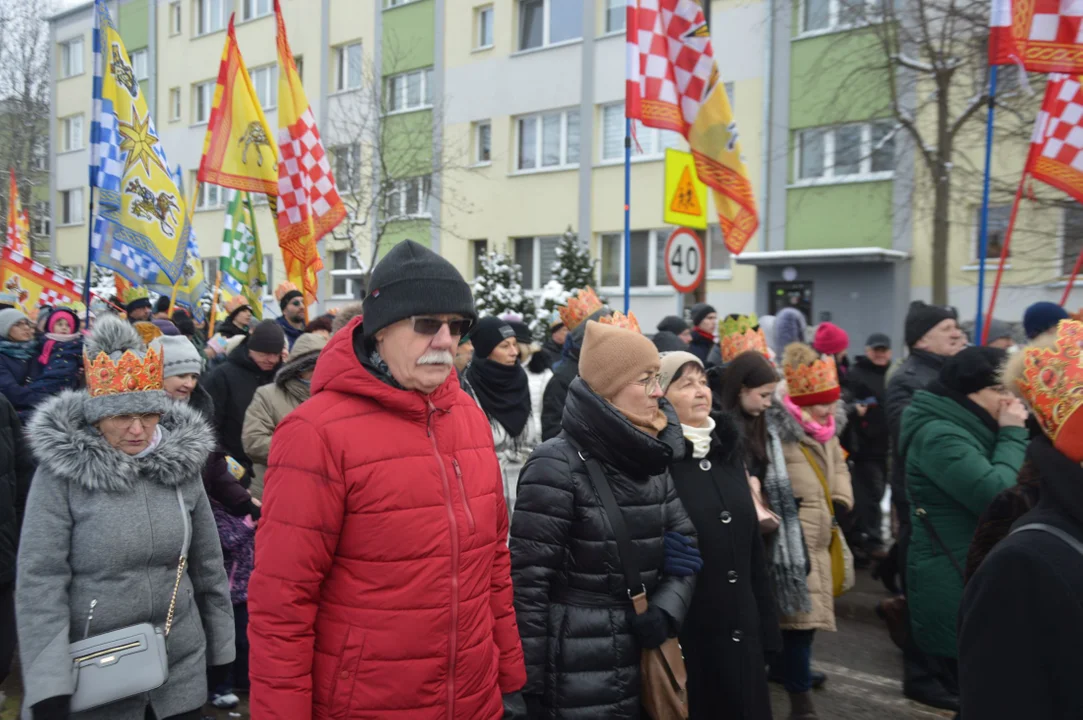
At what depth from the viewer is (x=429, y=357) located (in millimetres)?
2479

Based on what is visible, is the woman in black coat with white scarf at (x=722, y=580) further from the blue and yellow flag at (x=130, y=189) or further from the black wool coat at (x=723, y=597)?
the blue and yellow flag at (x=130, y=189)

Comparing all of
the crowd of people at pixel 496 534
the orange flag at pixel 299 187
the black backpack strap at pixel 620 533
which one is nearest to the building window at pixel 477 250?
the orange flag at pixel 299 187

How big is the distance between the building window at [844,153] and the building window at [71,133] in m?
32.8

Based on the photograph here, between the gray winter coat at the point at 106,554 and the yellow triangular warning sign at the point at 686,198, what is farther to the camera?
the yellow triangular warning sign at the point at 686,198

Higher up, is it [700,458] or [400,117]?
[400,117]

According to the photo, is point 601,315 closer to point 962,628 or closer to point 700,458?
point 700,458

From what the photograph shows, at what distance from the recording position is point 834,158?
18.7 metres

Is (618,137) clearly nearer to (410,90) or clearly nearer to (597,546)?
(410,90)

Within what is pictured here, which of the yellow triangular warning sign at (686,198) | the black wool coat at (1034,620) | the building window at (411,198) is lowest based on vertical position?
the black wool coat at (1034,620)

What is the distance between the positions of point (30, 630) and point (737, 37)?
1945cm

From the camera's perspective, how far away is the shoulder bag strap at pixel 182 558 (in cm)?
333

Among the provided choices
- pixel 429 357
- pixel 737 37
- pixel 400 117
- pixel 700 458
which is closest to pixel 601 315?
pixel 700 458

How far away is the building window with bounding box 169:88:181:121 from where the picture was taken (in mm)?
33625

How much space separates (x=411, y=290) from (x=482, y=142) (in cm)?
2307
